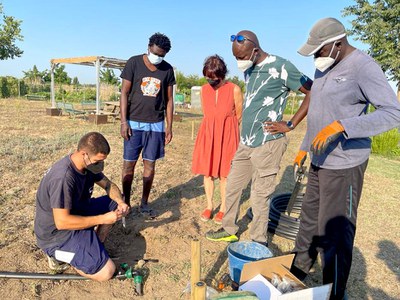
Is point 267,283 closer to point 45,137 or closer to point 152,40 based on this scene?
point 152,40

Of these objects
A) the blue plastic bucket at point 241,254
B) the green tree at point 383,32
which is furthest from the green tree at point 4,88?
the blue plastic bucket at point 241,254

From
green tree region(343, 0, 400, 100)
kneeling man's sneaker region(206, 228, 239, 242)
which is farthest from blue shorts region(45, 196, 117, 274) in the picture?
green tree region(343, 0, 400, 100)

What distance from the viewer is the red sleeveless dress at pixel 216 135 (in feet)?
11.1

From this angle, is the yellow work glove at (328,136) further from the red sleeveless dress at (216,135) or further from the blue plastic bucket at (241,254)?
the red sleeveless dress at (216,135)

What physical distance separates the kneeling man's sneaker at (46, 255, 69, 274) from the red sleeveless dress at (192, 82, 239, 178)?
1.68 meters

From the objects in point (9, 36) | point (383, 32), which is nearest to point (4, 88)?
point (9, 36)

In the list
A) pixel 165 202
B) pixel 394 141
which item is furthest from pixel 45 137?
pixel 394 141

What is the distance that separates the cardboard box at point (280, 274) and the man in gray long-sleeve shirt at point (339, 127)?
30 centimetres

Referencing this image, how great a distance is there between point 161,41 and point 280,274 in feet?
8.14

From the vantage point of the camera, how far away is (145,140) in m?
3.51

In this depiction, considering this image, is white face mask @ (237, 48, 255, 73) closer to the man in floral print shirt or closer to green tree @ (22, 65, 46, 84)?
the man in floral print shirt

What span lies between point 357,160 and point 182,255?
1767 millimetres

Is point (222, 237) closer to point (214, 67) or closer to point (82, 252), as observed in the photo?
point (82, 252)

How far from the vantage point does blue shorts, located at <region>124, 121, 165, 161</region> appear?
346 cm
